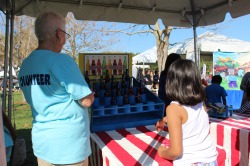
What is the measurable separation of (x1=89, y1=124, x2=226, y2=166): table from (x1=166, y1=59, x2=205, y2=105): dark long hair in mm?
557

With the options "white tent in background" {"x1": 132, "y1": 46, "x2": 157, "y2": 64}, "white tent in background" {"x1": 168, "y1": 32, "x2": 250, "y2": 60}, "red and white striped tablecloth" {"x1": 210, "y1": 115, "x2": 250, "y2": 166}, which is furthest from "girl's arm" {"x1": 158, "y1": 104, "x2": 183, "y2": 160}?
"white tent in background" {"x1": 132, "y1": 46, "x2": 157, "y2": 64}

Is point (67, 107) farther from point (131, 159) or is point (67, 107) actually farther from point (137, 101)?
point (137, 101)

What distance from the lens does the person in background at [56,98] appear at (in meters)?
1.37

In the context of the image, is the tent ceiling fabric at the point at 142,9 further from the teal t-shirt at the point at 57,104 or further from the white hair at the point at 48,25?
the teal t-shirt at the point at 57,104

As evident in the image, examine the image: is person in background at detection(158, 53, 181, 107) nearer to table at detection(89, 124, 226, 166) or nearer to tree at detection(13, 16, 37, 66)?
table at detection(89, 124, 226, 166)

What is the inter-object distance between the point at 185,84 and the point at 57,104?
708 mm

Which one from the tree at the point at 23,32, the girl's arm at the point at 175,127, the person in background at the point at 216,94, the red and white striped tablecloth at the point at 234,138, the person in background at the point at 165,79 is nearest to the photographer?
the girl's arm at the point at 175,127

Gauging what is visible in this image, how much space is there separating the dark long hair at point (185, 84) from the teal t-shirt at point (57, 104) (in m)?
0.47

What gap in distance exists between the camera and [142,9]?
3.69m

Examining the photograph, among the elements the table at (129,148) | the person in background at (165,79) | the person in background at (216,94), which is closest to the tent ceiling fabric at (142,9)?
the person in background at (216,94)

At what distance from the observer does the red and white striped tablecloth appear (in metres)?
2.24

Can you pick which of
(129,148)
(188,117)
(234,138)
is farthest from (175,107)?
(234,138)

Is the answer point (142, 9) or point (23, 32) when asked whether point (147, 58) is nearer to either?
point (23, 32)

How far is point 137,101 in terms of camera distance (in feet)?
8.54
